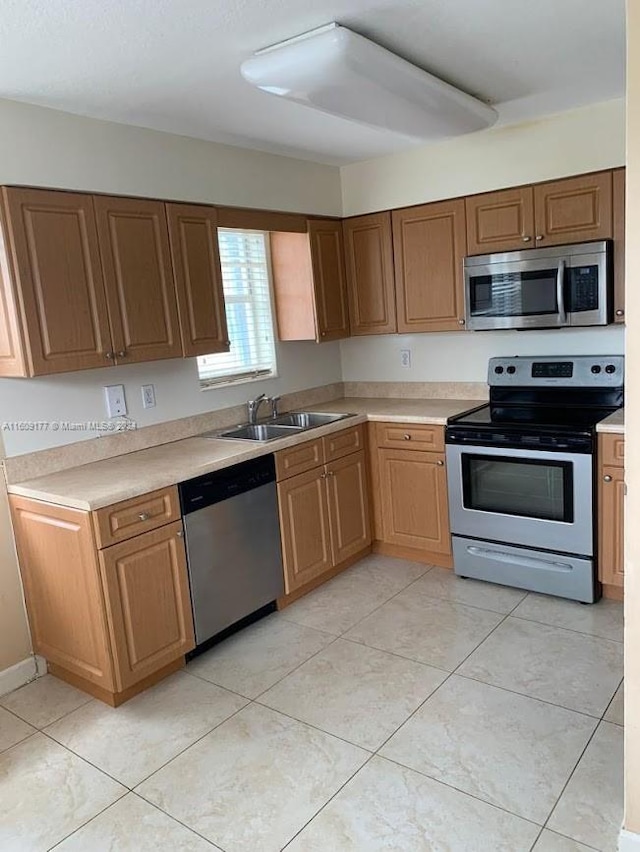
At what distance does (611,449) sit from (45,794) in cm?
265

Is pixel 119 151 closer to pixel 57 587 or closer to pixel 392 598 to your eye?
pixel 57 587

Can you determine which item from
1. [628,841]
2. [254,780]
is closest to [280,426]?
[254,780]

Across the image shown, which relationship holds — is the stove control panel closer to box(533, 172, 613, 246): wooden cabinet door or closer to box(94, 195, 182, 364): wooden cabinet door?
box(533, 172, 613, 246): wooden cabinet door

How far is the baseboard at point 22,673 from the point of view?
2791mm

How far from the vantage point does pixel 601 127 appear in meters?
3.18

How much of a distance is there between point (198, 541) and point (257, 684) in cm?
64

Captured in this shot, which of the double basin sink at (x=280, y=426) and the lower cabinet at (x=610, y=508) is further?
the double basin sink at (x=280, y=426)

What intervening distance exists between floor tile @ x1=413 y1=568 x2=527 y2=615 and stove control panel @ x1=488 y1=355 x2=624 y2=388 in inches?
45.2

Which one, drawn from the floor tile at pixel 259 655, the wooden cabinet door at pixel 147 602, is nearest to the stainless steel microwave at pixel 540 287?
the floor tile at pixel 259 655

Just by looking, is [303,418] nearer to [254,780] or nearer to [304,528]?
[304,528]

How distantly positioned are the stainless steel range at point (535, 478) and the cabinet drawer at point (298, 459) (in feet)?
2.31

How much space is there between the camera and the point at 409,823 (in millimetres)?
1934

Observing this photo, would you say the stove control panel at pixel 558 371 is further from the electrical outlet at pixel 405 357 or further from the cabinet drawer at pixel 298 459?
the cabinet drawer at pixel 298 459

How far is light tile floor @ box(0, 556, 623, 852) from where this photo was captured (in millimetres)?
1941
